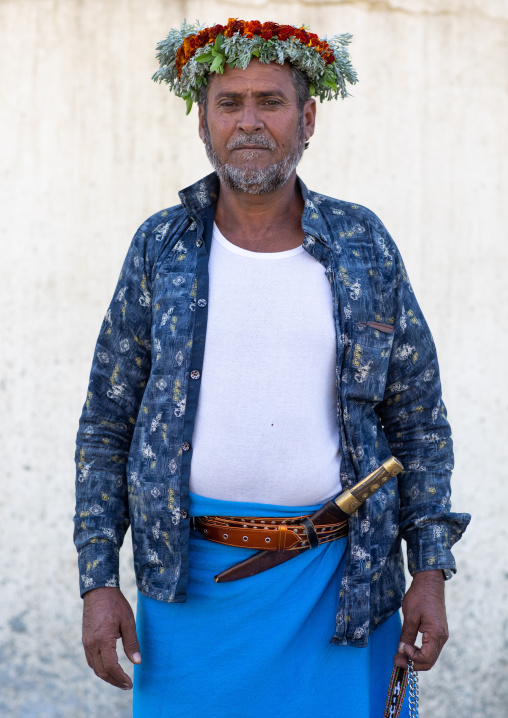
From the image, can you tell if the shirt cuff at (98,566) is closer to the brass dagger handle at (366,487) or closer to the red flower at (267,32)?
the brass dagger handle at (366,487)

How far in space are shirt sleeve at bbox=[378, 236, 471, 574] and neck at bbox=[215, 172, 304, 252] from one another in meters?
0.26

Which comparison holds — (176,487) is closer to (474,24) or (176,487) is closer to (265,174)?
(265,174)

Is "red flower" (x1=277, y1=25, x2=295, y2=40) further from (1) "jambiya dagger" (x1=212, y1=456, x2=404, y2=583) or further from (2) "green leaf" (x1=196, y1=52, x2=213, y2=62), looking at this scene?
(1) "jambiya dagger" (x1=212, y1=456, x2=404, y2=583)

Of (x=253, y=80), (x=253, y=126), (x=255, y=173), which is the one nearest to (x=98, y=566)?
(x=255, y=173)

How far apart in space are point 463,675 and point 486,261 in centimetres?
168

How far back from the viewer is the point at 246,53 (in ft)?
7.59

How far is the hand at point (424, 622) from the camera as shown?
7.41 feet

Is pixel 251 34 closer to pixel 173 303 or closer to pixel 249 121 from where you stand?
pixel 249 121

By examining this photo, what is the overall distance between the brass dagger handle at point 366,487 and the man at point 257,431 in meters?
0.04

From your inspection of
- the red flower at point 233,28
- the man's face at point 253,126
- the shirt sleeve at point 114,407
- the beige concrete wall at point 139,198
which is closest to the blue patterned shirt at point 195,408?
the shirt sleeve at point 114,407

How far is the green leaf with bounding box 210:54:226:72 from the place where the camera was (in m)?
2.34

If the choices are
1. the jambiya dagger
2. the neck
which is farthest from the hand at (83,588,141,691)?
the neck

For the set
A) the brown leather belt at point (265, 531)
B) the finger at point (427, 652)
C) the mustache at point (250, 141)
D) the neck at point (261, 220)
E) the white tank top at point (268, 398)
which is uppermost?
the mustache at point (250, 141)

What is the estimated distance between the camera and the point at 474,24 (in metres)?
3.62
